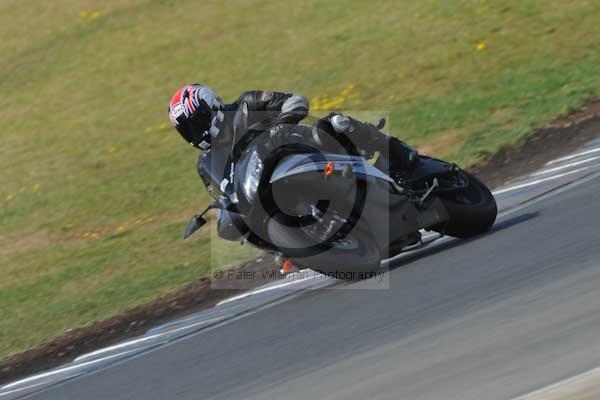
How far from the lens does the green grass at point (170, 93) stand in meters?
11.5

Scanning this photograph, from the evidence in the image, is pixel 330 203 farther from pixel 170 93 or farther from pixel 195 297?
pixel 170 93

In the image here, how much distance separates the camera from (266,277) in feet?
30.4

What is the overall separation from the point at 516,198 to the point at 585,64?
515 centimetres

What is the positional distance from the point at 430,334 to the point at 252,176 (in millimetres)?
2001

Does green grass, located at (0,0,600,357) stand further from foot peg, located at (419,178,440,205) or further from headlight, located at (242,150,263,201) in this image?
foot peg, located at (419,178,440,205)

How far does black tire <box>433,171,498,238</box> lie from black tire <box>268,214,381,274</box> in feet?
1.77

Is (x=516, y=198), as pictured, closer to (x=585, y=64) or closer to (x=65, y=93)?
(x=585, y=64)

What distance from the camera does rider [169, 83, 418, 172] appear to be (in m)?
7.34

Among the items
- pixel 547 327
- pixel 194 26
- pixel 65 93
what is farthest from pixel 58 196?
pixel 547 327

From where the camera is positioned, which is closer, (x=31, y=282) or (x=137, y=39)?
(x=31, y=282)

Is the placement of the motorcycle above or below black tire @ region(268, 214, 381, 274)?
above

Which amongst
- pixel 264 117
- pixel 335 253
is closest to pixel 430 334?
pixel 335 253

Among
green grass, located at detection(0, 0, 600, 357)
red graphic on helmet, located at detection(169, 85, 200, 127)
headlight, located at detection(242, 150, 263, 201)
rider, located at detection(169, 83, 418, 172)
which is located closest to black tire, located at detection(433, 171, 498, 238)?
rider, located at detection(169, 83, 418, 172)

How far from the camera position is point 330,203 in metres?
7.14
